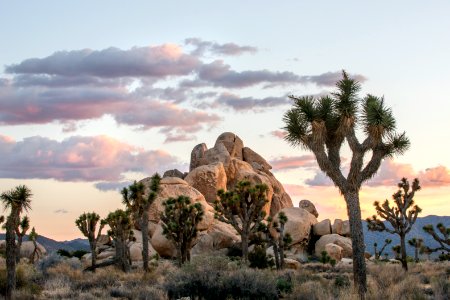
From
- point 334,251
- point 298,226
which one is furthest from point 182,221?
point 298,226

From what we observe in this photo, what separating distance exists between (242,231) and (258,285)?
18776 millimetres

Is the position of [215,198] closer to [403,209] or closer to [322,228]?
[322,228]

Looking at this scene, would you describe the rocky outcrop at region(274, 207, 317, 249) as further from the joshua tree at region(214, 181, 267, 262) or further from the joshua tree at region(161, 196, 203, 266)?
the joshua tree at region(161, 196, 203, 266)

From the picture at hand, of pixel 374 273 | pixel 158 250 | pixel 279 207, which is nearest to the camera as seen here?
pixel 374 273

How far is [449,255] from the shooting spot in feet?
123

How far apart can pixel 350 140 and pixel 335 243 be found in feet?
111

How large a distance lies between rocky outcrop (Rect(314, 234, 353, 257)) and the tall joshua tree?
32689 millimetres

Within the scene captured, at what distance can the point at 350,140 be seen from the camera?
2345 centimetres

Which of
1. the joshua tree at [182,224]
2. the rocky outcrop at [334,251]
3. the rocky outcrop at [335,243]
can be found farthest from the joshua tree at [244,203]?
the rocky outcrop at [335,243]

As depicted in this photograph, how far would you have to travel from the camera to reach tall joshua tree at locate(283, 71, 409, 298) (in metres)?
23.0

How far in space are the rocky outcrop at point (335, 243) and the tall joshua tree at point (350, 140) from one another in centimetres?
3269

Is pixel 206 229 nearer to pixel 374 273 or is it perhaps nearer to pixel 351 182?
pixel 374 273

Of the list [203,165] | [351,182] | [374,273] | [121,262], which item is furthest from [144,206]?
[203,165]

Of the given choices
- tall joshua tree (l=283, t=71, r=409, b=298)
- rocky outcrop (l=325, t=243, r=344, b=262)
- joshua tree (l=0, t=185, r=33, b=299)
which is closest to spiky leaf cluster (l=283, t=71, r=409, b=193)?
tall joshua tree (l=283, t=71, r=409, b=298)
